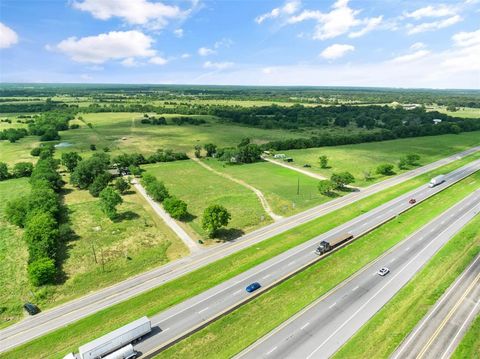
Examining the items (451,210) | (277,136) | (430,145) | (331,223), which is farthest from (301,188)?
(430,145)

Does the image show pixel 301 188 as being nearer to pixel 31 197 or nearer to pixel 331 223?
pixel 331 223

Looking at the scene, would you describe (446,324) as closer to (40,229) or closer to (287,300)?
(287,300)

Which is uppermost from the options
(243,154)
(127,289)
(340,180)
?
(340,180)

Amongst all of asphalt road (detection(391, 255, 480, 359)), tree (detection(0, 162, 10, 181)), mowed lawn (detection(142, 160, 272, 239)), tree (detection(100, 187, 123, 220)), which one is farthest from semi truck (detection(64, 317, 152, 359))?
tree (detection(0, 162, 10, 181))

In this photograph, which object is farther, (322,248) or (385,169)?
(385,169)

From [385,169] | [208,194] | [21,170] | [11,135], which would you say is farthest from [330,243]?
[11,135]

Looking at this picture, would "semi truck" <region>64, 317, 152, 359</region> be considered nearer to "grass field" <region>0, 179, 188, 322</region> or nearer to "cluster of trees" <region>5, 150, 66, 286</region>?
"grass field" <region>0, 179, 188, 322</region>
